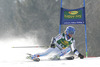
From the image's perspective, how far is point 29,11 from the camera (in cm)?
3428

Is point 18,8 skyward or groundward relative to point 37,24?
skyward

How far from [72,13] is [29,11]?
2674cm

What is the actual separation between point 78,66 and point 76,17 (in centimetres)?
442

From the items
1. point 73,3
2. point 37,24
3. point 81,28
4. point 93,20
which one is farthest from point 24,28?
point 93,20

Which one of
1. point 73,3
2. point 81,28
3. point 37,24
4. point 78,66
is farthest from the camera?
point 37,24

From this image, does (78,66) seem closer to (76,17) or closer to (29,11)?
(76,17)

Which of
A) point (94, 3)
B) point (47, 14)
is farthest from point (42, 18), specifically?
point (94, 3)

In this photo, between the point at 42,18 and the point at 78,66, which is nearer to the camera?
the point at 78,66

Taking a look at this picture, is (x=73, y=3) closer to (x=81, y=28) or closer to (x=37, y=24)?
(x=81, y=28)

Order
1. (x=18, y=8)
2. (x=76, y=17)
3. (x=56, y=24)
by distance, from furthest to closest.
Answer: (x=18, y=8) → (x=56, y=24) → (x=76, y=17)

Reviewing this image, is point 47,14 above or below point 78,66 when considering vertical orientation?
above

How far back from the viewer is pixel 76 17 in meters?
8.07

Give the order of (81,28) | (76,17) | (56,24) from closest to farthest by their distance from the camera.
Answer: (76,17) < (81,28) < (56,24)

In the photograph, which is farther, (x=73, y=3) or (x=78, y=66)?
(x=73, y=3)
